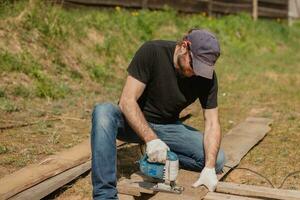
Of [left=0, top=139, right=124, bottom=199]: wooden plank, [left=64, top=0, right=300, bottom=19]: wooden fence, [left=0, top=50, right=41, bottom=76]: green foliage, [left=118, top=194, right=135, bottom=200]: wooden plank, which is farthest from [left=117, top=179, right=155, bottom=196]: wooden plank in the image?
[left=64, top=0, right=300, bottom=19]: wooden fence

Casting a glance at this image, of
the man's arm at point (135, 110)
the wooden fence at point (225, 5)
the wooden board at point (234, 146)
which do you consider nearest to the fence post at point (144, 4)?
the wooden fence at point (225, 5)

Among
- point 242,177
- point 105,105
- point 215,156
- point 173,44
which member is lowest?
point 242,177

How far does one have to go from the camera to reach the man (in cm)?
366

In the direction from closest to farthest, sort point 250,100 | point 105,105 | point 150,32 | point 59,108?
point 105,105 < point 59,108 < point 250,100 < point 150,32

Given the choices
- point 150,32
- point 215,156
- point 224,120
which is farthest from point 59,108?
point 150,32

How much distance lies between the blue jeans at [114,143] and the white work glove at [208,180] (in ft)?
0.98

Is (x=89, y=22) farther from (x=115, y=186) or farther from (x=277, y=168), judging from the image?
(x=115, y=186)

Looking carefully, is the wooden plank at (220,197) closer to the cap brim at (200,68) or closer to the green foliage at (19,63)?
the cap brim at (200,68)

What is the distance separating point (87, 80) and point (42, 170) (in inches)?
163

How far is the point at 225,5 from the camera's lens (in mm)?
16375

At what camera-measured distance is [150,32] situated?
1164cm

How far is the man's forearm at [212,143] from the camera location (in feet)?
13.5

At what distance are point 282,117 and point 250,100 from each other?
4.09 ft

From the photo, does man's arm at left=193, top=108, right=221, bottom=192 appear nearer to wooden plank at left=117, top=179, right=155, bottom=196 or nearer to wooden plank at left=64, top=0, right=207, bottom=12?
wooden plank at left=117, top=179, right=155, bottom=196
